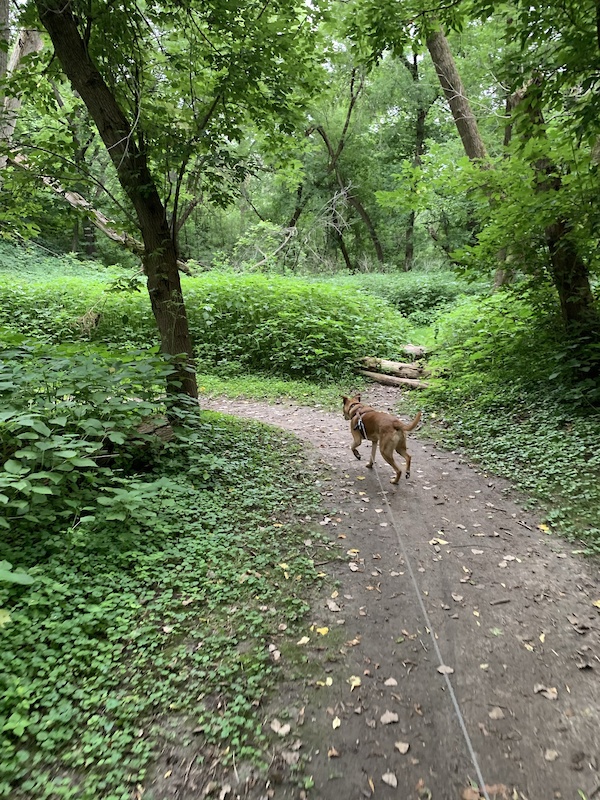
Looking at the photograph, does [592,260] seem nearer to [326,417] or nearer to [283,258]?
[326,417]

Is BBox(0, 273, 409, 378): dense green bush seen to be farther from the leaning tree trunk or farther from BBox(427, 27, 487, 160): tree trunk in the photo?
the leaning tree trunk

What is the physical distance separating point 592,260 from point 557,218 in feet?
3.05

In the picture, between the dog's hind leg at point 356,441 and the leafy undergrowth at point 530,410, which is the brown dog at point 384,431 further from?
the leafy undergrowth at point 530,410

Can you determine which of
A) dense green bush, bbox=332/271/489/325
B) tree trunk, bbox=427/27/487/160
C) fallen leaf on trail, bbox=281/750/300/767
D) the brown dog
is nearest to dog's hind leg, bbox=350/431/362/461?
the brown dog

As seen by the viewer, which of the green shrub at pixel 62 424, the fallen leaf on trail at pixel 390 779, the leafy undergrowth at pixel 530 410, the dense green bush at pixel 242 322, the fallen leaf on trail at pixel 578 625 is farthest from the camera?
the dense green bush at pixel 242 322

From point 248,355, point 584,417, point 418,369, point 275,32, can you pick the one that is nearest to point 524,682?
point 584,417

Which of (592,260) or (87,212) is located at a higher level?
(87,212)

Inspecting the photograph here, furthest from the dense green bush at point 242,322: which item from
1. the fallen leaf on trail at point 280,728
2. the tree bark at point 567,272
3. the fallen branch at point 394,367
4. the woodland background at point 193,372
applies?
the fallen leaf on trail at point 280,728

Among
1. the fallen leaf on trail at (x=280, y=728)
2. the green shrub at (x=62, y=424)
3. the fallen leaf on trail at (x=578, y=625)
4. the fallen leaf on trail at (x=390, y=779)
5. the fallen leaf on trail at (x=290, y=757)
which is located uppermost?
the green shrub at (x=62, y=424)

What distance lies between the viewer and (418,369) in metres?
10.2

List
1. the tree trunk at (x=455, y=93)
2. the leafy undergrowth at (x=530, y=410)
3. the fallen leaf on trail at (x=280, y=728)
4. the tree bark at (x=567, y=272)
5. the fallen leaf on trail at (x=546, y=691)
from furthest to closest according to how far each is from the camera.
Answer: the tree trunk at (x=455, y=93) < the tree bark at (x=567, y=272) < the leafy undergrowth at (x=530, y=410) < the fallen leaf on trail at (x=546, y=691) < the fallen leaf on trail at (x=280, y=728)

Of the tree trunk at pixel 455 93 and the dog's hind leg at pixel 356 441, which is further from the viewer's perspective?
the tree trunk at pixel 455 93

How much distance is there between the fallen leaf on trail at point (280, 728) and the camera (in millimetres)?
2412

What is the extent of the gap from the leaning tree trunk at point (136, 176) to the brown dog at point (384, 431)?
227cm
